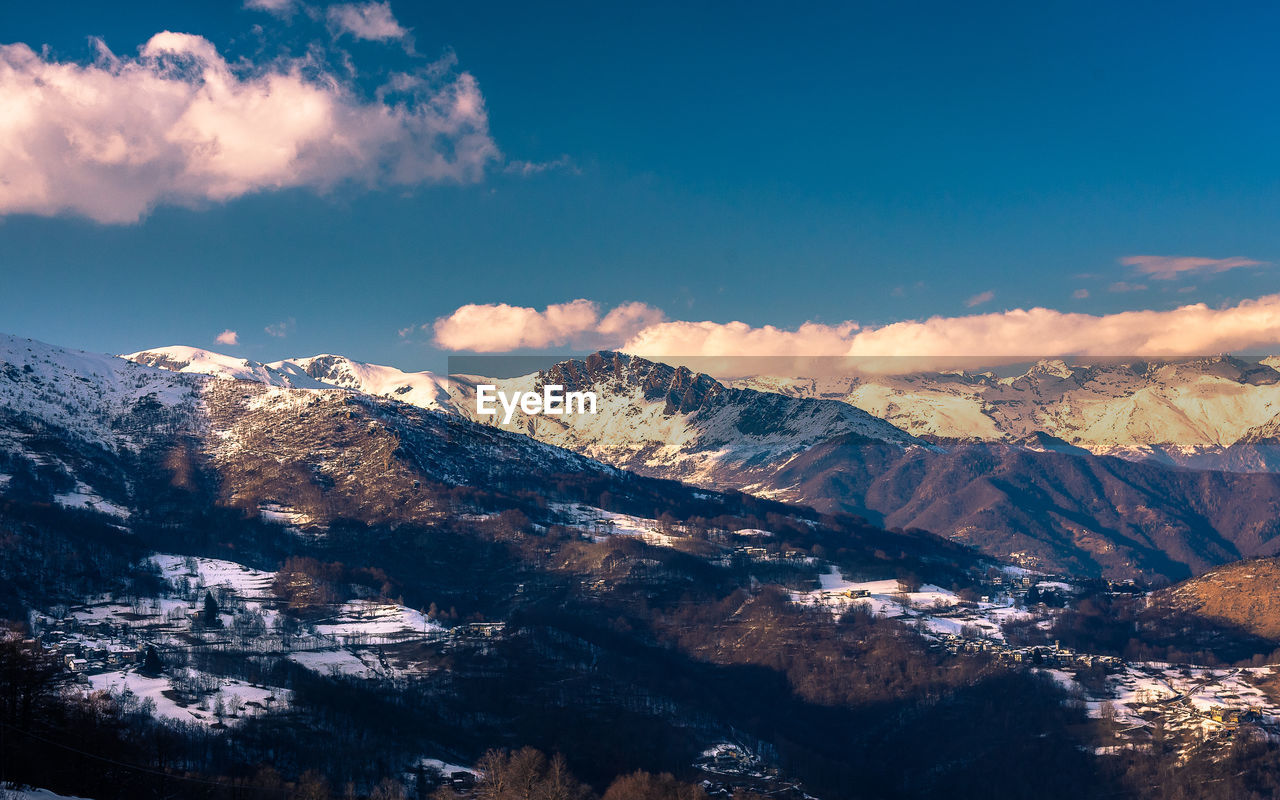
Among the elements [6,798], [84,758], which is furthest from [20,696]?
[6,798]

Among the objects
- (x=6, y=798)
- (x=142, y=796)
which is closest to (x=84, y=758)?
(x=142, y=796)

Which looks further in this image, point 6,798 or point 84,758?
point 84,758

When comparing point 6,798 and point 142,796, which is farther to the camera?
point 142,796

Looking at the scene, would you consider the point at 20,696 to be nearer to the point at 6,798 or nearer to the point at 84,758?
the point at 84,758

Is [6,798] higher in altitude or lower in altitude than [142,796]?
higher

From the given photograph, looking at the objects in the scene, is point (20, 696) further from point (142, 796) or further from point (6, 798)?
point (6, 798)

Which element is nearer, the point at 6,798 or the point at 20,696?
the point at 6,798
